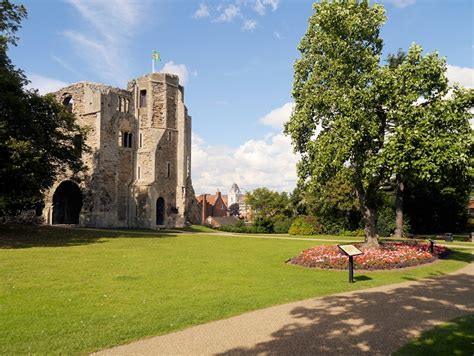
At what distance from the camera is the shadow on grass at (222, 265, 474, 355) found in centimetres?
645

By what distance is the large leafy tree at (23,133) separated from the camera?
2123cm

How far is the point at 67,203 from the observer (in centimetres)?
4288

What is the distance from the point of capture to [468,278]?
510 inches

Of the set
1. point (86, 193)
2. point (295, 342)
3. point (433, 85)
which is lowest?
point (295, 342)

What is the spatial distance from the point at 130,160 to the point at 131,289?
109 ft

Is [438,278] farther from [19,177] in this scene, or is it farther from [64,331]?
[19,177]

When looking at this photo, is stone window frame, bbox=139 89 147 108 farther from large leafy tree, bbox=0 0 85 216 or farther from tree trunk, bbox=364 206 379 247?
tree trunk, bbox=364 206 379 247

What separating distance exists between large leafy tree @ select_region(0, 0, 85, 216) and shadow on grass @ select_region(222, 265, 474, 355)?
18.2 metres

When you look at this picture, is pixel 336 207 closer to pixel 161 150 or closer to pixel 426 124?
pixel 161 150

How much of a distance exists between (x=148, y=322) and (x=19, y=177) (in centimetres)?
1777

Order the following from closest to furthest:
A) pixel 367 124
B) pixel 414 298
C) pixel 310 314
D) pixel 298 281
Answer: pixel 310 314
pixel 414 298
pixel 298 281
pixel 367 124

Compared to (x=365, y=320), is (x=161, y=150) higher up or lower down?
higher up

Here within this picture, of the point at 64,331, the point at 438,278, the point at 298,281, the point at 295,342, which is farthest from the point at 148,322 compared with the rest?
the point at 438,278

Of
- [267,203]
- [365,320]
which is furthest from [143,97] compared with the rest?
[365,320]
